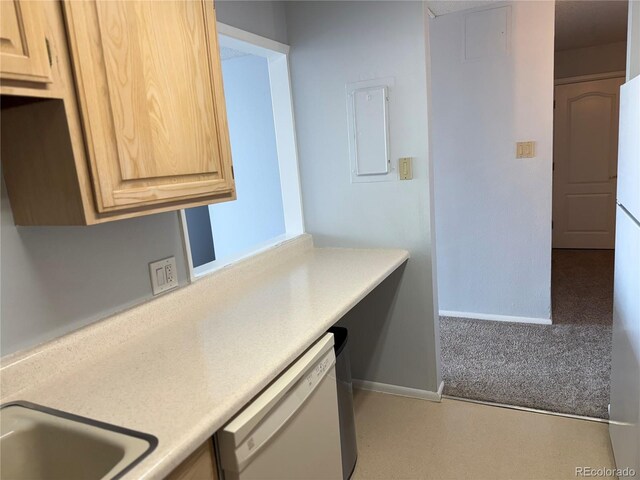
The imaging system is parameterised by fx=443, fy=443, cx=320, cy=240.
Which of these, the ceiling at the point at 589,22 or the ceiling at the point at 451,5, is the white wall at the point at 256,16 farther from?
the ceiling at the point at 589,22

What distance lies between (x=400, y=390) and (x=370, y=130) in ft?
4.93

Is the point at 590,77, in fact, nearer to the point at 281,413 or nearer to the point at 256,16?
the point at 256,16

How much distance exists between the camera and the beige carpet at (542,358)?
2.45m

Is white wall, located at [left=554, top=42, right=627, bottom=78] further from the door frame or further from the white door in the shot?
the white door

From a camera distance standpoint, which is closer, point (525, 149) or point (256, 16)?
point (256, 16)

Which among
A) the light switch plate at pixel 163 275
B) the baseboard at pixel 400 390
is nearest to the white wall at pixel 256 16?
the light switch plate at pixel 163 275

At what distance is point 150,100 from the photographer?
48.8 inches

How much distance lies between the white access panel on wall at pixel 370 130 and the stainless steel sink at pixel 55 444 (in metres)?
1.78

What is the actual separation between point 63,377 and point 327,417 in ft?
2.75

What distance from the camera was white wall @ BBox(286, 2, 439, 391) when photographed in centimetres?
226

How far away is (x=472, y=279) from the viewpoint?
357 centimetres

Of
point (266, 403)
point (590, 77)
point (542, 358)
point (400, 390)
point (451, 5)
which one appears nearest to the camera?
point (266, 403)

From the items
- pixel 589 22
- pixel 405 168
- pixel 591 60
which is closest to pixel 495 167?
pixel 405 168

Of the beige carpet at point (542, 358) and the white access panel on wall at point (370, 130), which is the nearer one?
the white access panel on wall at point (370, 130)
